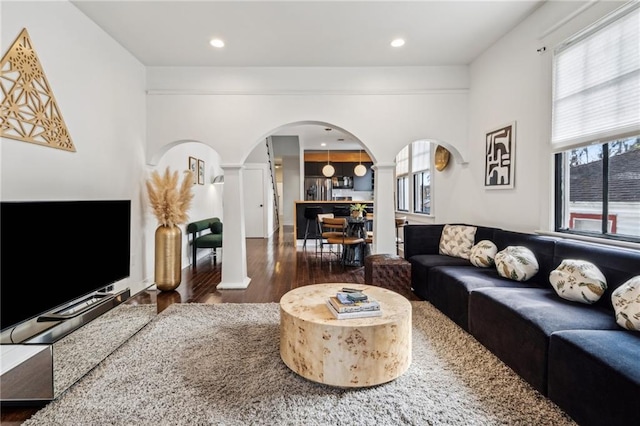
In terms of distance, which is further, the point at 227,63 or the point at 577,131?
the point at 227,63

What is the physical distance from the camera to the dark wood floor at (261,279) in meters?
3.64

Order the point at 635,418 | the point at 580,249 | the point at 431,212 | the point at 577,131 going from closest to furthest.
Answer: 1. the point at 635,418
2. the point at 580,249
3. the point at 577,131
4. the point at 431,212

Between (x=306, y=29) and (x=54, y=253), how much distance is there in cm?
304

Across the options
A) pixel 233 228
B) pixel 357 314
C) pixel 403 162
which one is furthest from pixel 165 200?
pixel 403 162

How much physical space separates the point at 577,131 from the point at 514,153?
784 millimetres

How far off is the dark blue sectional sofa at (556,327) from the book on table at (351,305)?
0.90 metres

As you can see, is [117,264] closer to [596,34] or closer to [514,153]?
[514,153]

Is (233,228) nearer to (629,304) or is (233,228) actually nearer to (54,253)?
(54,253)

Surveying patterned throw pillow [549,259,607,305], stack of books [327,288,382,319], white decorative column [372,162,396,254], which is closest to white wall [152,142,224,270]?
white decorative column [372,162,396,254]

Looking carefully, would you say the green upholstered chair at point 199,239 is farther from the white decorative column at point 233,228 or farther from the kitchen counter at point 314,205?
the kitchen counter at point 314,205

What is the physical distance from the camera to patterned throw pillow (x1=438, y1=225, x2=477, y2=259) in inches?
145

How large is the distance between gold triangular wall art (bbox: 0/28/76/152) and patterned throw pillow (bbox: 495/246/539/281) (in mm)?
3978

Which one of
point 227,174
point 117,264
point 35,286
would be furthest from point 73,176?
point 227,174

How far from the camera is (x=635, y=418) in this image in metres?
1.29
